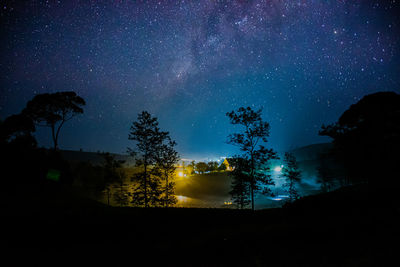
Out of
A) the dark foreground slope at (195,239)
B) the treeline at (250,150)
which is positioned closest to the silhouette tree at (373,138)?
the treeline at (250,150)

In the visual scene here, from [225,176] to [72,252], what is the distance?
238 ft

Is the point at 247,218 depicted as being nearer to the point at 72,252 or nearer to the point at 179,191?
the point at 72,252

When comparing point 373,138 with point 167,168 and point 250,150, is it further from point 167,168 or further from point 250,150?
point 167,168

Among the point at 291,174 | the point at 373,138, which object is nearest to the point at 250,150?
the point at 373,138

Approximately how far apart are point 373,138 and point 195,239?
773 inches

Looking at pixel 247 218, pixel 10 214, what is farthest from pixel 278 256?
pixel 10 214

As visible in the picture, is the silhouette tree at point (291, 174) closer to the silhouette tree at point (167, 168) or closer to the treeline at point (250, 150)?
the treeline at point (250, 150)

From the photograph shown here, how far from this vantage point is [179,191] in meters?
65.8

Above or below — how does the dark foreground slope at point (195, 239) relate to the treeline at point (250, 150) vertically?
below

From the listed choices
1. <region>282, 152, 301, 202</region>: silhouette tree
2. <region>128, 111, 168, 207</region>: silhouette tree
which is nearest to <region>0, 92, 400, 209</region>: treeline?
<region>128, 111, 168, 207</region>: silhouette tree

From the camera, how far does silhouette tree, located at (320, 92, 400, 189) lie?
50.4ft

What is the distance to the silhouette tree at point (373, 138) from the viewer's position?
15.4m

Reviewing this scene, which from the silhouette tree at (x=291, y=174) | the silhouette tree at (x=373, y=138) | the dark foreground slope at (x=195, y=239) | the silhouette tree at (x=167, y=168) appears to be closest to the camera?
the dark foreground slope at (x=195, y=239)

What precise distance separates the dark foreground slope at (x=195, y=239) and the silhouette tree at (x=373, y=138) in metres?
8.21
